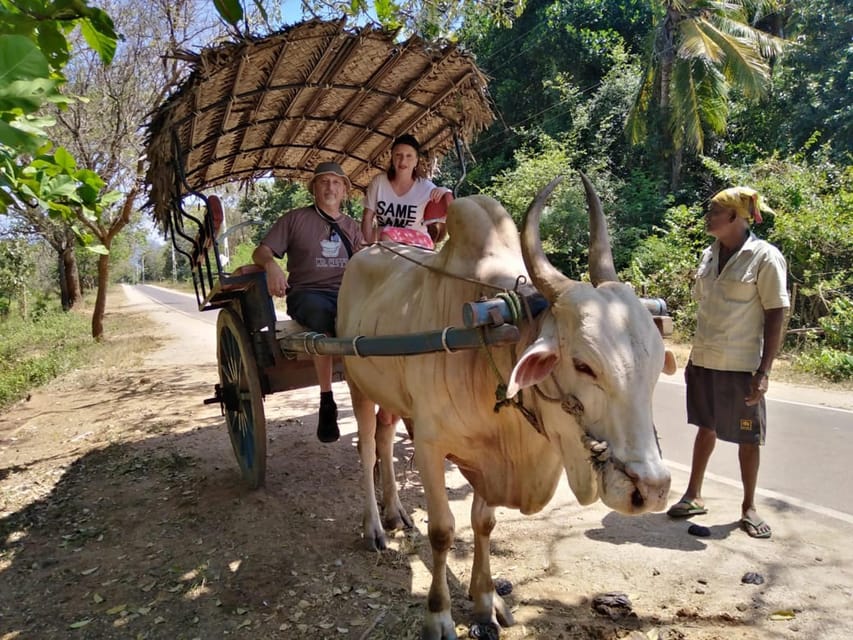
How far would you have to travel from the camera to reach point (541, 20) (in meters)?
19.6

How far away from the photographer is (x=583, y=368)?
1840 millimetres

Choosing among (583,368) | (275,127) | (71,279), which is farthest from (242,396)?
(71,279)

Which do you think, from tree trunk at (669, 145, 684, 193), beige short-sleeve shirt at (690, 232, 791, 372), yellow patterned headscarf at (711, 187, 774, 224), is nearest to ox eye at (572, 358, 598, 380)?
beige short-sleeve shirt at (690, 232, 791, 372)

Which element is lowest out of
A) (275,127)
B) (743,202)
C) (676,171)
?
(743,202)

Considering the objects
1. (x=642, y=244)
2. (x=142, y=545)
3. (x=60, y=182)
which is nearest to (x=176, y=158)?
(x=60, y=182)

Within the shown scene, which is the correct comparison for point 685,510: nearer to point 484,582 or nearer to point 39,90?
point 484,582

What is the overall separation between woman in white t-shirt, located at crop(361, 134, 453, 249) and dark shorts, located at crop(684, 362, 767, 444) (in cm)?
190

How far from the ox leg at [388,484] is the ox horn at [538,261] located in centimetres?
195

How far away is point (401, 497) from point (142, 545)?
1583 millimetres

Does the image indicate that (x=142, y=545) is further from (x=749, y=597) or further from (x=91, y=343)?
(x=91, y=343)

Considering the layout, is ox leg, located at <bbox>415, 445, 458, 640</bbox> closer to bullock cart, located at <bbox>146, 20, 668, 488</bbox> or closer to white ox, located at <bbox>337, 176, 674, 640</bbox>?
white ox, located at <bbox>337, 176, 674, 640</bbox>

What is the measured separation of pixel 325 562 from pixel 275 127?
10.5ft

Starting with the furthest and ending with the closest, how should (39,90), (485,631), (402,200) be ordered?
1. (402,200)
2. (485,631)
3. (39,90)

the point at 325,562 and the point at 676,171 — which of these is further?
the point at 676,171
